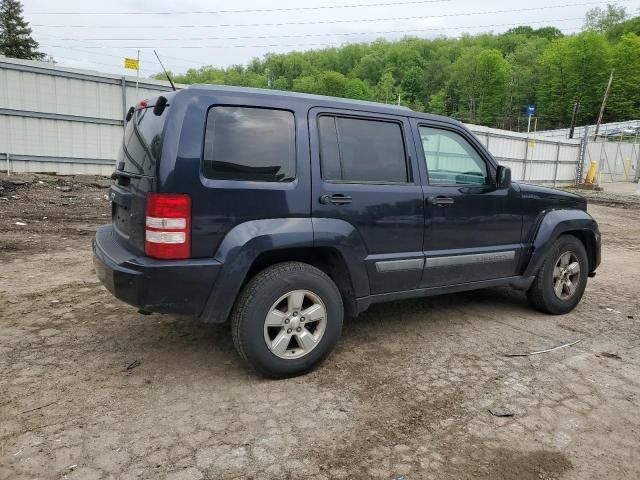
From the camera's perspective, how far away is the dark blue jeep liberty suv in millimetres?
2949

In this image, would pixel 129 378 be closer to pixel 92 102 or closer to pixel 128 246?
pixel 128 246

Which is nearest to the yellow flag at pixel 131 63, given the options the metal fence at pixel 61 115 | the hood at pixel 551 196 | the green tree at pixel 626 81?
the metal fence at pixel 61 115

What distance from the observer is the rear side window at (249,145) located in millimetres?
3031

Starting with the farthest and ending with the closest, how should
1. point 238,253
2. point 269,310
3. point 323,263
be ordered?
point 323,263 < point 269,310 < point 238,253

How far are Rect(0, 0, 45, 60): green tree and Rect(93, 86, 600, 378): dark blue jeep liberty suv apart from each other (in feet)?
207

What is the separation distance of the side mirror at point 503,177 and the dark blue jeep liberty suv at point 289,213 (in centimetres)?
1

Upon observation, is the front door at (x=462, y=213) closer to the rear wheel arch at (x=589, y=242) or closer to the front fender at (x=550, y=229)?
the front fender at (x=550, y=229)

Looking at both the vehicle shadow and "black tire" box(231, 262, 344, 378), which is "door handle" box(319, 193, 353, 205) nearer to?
"black tire" box(231, 262, 344, 378)

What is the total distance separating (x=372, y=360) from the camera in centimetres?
367

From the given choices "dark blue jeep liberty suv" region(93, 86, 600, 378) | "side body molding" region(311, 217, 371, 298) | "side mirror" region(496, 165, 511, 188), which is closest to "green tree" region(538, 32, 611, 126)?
"side mirror" region(496, 165, 511, 188)

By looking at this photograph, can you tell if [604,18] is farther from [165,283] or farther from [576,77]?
[165,283]

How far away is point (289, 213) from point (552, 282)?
2977 millimetres

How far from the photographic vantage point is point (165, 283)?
291 cm

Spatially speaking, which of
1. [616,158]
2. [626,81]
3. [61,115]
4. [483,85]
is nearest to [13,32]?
[61,115]
